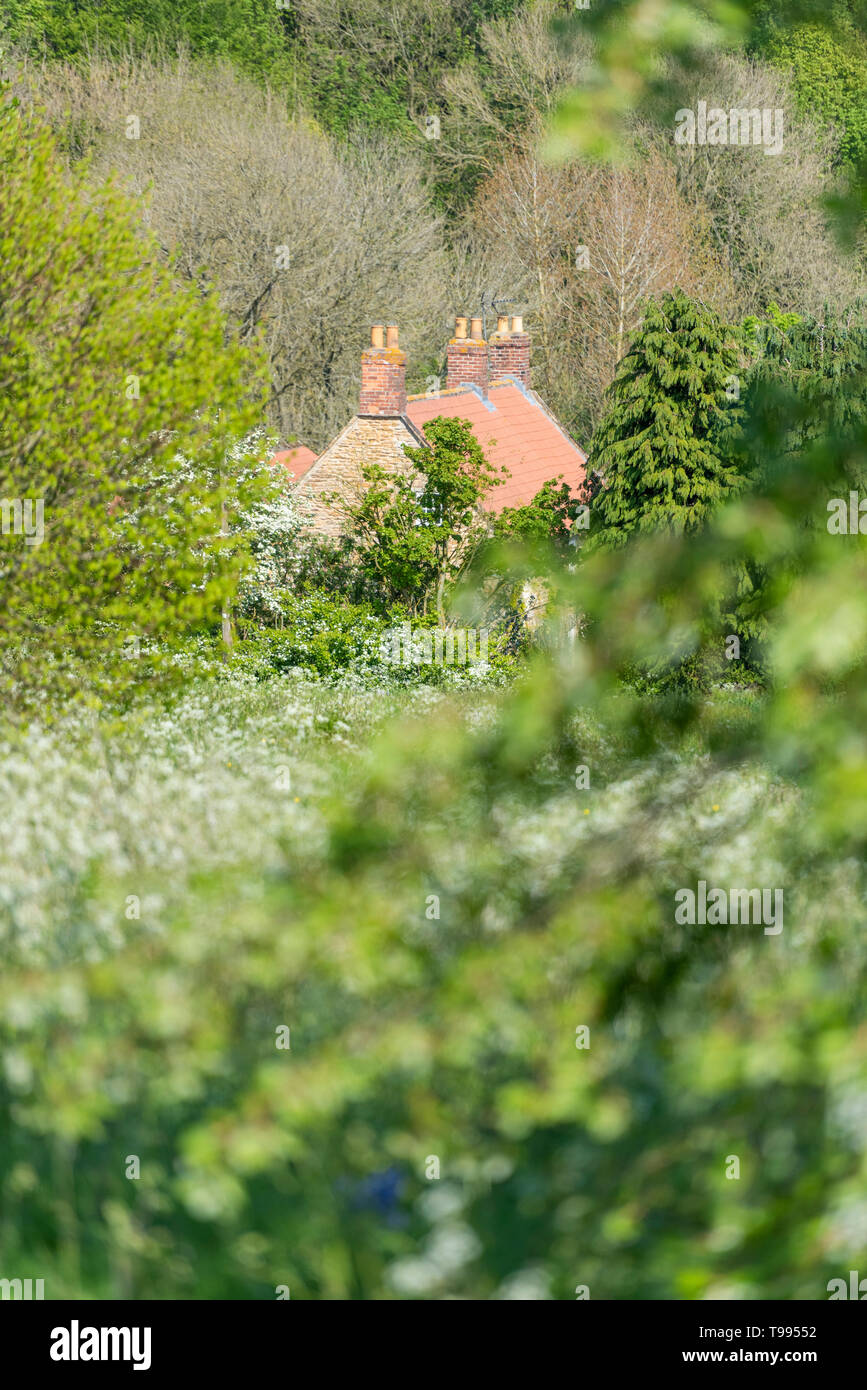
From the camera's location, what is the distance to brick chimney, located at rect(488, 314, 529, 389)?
29.7m

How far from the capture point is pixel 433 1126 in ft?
10.6

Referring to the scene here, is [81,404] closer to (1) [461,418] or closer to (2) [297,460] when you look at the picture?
(1) [461,418]

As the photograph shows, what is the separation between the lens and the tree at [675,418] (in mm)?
19078

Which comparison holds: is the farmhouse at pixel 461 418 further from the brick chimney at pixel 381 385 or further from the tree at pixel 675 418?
the tree at pixel 675 418

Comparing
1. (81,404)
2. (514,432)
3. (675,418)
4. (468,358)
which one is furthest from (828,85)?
(81,404)

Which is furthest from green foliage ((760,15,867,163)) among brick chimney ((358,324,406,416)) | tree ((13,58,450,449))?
brick chimney ((358,324,406,416))

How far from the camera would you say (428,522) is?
743 inches

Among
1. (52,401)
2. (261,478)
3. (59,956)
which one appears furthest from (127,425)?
(59,956)

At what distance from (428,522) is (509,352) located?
1220 cm

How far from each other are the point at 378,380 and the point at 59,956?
17878mm

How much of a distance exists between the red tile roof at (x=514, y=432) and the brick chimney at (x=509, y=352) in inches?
48.9

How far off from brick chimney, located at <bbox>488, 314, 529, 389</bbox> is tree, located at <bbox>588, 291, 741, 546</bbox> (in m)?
10.4

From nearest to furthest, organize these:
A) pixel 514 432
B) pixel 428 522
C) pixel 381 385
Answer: pixel 428 522 < pixel 381 385 < pixel 514 432

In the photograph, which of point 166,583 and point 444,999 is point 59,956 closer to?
point 444,999
